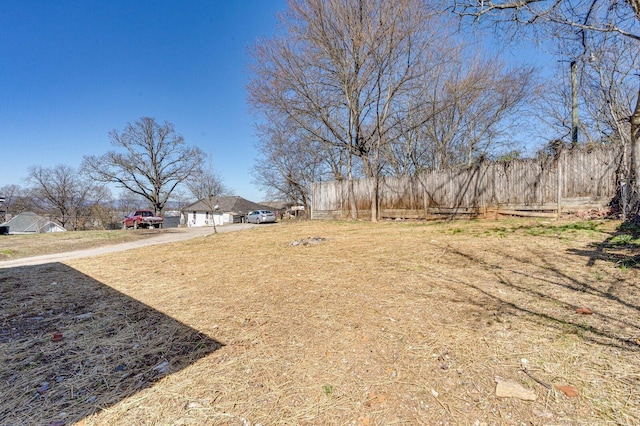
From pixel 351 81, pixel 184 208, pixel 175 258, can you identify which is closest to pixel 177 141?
pixel 184 208

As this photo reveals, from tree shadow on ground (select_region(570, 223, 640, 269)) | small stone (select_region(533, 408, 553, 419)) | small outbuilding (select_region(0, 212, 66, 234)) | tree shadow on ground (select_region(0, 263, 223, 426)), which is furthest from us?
small outbuilding (select_region(0, 212, 66, 234))

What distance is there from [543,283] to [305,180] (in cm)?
2140

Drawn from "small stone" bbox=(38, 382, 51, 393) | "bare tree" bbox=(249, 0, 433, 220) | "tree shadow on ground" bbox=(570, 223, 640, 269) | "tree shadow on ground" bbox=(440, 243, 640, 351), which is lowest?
"small stone" bbox=(38, 382, 51, 393)

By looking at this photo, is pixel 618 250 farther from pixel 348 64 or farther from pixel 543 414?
pixel 348 64

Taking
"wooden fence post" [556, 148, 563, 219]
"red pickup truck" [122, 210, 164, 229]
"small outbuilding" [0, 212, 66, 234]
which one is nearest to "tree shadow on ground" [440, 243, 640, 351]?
"wooden fence post" [556, 148, 563, 219]

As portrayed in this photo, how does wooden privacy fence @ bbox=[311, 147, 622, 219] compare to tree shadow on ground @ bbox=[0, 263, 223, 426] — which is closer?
tree shadow on ground @ bbox=[0, 263, 223, 426]

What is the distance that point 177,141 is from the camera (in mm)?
29688

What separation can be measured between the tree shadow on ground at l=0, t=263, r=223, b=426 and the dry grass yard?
0.04ft

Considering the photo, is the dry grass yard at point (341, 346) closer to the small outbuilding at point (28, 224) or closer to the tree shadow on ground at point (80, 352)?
the tree shadow on ground at point (80, 352)

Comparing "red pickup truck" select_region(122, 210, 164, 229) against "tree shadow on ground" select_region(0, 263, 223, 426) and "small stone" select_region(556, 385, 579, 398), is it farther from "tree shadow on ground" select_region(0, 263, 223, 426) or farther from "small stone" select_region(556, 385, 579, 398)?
"small stone" select_region(556, 385, 579, 398)

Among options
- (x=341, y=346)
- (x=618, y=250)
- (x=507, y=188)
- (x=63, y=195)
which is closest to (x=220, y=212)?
(x=63, y=195)

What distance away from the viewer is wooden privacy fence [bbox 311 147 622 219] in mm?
6879

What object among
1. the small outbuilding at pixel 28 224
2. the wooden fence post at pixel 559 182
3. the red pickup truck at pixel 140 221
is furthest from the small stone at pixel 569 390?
the small outbuilding at pixel 28 224

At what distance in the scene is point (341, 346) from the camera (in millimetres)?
1777
